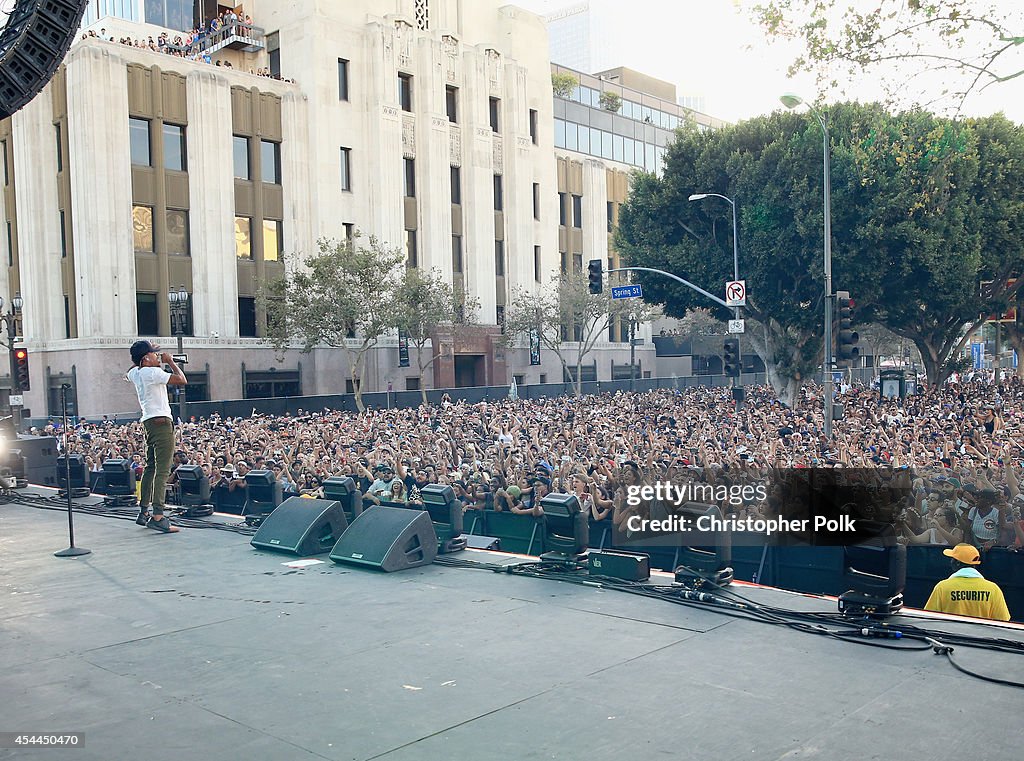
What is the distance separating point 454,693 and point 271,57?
4886cm

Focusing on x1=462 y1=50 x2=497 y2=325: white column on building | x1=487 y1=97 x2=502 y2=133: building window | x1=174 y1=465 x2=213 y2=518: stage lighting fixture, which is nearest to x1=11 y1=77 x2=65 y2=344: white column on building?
x1=462 y1=50 x2=497 y2=325: white column on building

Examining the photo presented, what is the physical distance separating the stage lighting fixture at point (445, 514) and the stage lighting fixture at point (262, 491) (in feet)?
8.80

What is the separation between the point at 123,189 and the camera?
39.3 m

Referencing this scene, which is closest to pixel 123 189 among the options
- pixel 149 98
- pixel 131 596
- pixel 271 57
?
pixel 149 98

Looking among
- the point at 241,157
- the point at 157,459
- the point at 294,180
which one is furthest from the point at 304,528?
the point at 294,180

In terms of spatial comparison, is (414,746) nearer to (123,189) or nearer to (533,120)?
(123,189)

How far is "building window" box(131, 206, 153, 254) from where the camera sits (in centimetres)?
4016

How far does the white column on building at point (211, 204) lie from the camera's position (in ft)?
136

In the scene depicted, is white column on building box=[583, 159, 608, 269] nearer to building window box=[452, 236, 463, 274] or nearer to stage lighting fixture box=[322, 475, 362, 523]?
building window box=[452, 236, 463, 274]

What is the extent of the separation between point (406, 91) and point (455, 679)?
4863 centimetres

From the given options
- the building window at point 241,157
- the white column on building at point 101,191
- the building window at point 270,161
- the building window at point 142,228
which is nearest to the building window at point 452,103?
the building window at point 270,161

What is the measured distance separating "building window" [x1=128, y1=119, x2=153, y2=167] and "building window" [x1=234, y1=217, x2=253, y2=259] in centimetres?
479

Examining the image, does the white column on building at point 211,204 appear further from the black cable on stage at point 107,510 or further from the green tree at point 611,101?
the green tree at point 611,101

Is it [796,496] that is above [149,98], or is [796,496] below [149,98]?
below
